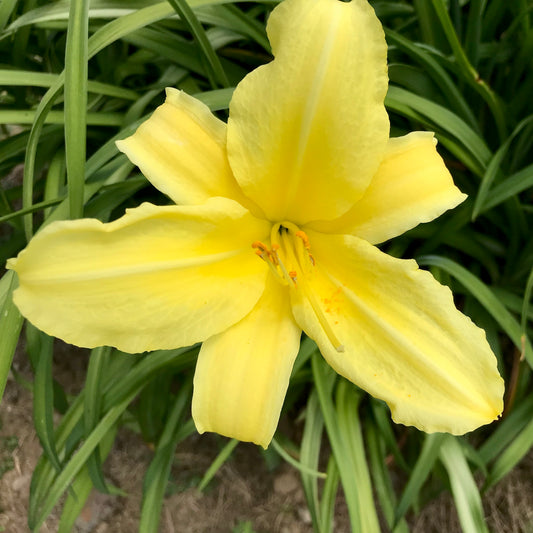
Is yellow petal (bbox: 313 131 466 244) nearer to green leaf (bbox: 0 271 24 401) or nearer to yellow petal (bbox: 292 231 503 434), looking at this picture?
yellow petal (bbox: 292 231 503 434)

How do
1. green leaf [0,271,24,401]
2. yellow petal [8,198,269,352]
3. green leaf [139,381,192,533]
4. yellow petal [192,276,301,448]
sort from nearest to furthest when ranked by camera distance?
yellow petal [8,198,269,352], yellow petal [192,276,301,448], green leaf [0,271,24,401], green leaf [139,381,192,533]

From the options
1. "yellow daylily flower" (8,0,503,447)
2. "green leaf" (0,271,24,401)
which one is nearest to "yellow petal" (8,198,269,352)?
"yellow daylily flower" (8,0,503,447)

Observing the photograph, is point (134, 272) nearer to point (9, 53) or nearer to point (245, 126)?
point (245, 126)

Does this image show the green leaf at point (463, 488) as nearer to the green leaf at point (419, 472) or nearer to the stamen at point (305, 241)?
the green leaf at point (419, 472)

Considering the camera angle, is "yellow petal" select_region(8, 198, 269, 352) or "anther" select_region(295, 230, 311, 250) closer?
"yellow petal" select_region(8, 198, 269, 352)

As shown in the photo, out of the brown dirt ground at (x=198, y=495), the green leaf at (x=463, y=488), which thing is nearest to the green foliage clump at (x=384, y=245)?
the green leaf at (x=463, y=488)

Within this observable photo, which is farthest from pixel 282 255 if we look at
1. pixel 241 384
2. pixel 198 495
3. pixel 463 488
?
pixel 198 495

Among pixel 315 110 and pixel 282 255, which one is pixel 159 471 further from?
pixel 315 110
